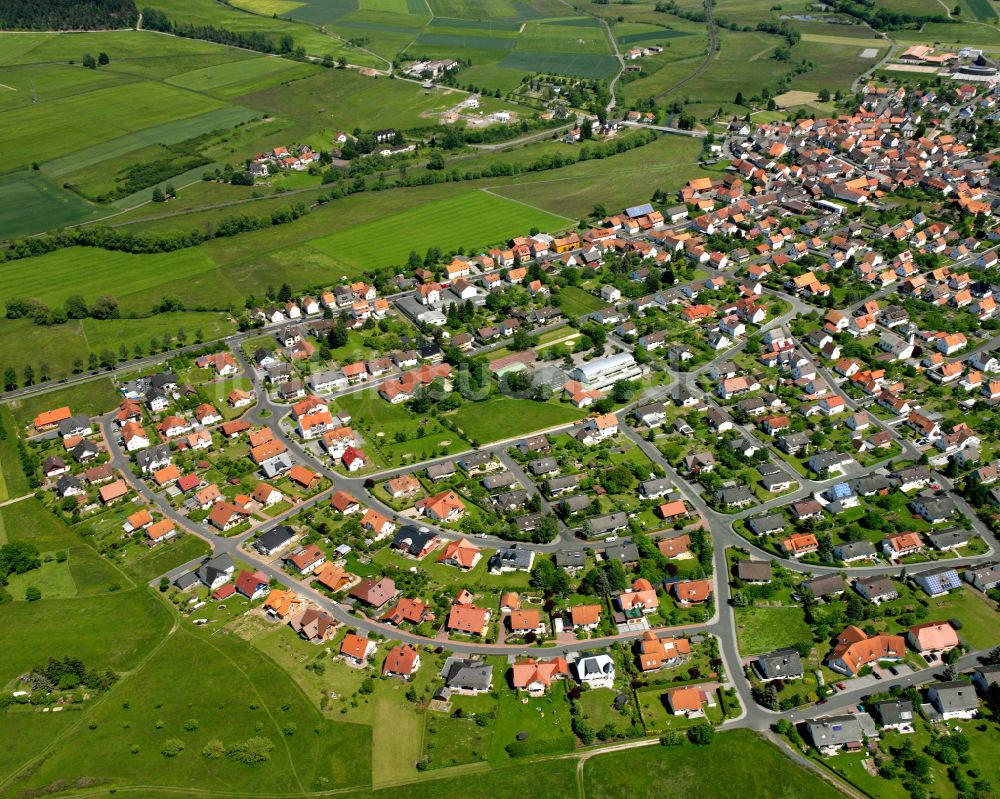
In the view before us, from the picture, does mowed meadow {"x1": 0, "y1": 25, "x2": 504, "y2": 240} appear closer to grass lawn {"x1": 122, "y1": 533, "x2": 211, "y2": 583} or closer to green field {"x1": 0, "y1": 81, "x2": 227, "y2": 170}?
green field {"x1": 0, "y1": 81, "x2": 227, "y2": 170}

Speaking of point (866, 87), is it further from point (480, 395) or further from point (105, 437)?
point (105, 437)

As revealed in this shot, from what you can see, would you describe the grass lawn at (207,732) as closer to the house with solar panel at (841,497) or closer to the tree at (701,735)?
the tree at (701,735)

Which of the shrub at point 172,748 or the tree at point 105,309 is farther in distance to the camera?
the tree at point 105,309

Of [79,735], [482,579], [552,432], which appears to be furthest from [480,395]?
[79,735]

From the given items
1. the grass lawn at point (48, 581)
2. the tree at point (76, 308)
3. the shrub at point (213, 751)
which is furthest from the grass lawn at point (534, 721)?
the tree at point (76, 308)

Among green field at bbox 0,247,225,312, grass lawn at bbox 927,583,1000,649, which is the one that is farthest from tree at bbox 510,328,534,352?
green field at bbox 0,247,225,312

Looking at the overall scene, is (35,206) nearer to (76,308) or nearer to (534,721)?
(76,308)
